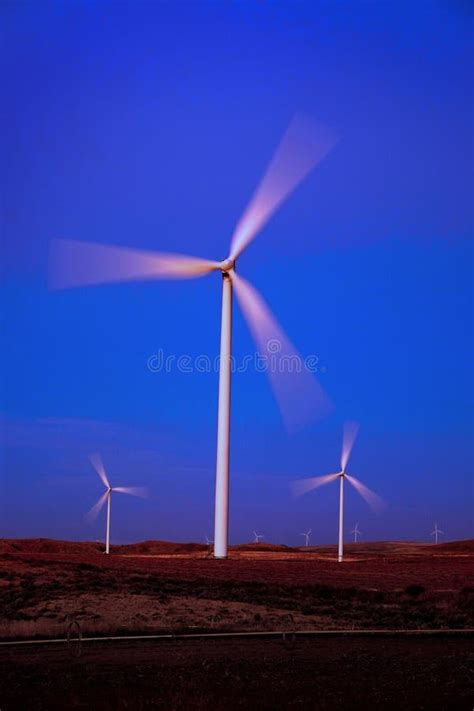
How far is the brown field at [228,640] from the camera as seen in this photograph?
712 inches

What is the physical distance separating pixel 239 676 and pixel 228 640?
6.17 m

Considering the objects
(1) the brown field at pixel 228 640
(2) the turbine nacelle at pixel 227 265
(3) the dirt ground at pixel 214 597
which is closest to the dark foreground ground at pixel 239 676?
(1) the brown field at pixel 228 640

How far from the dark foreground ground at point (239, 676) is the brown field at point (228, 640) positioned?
38mm

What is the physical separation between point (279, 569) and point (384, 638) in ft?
79.4

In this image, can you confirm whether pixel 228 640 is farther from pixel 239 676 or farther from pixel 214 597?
pixel 214 597

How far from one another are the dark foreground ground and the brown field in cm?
4

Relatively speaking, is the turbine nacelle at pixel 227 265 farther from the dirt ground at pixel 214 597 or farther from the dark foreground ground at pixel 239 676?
the dark foreground ground at pixel 239 676

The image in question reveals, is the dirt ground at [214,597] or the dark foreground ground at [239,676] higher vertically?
the dirt ground at [214,597]

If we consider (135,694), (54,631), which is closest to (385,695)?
(135,694)

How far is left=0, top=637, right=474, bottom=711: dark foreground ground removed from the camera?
17453mm

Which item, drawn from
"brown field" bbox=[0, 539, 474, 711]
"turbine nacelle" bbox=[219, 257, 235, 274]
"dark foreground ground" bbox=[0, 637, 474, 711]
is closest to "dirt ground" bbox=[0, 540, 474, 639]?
"brown field" bbox=[0, 539, 474, 711]

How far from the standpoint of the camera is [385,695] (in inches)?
712

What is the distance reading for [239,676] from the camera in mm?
19766

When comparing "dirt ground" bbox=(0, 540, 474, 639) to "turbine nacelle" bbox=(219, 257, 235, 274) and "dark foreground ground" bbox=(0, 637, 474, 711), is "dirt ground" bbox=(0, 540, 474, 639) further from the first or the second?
"turbine nacelle" bbox=(219, 257, 235, 274)
